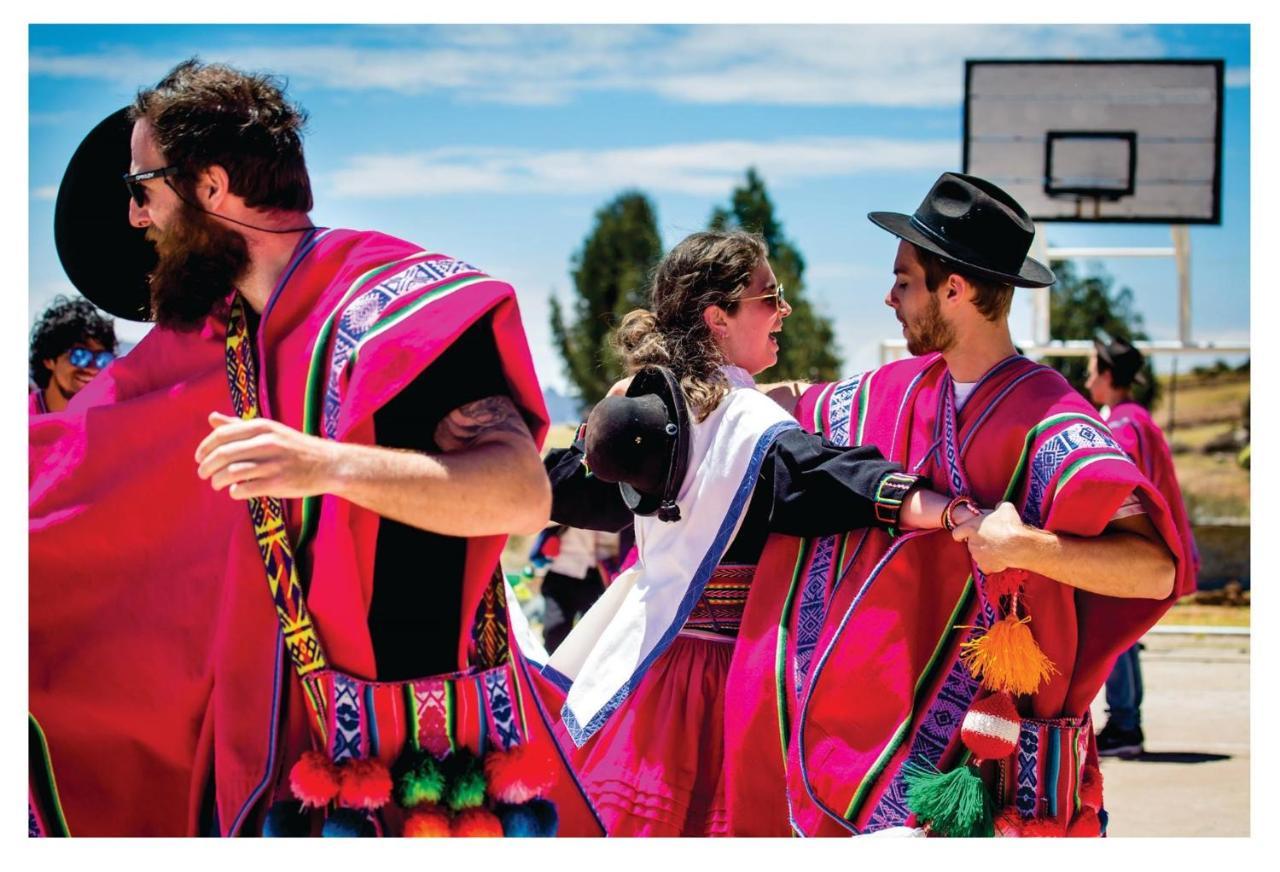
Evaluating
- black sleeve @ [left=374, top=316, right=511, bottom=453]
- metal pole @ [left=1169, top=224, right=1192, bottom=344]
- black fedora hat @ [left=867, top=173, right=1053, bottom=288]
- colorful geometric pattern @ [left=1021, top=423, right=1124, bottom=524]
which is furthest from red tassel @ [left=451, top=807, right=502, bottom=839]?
metal pole @ [left=1169, top=224, right=1192, bottom=344]

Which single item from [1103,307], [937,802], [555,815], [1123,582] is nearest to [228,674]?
[555,815]

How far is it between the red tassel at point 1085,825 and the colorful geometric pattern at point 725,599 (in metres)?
0.89

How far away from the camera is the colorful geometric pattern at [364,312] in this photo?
7.61 ft

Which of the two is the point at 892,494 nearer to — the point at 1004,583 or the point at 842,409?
the point at 1004,583

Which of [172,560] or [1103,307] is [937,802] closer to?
[172,560]

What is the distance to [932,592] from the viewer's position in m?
3.50

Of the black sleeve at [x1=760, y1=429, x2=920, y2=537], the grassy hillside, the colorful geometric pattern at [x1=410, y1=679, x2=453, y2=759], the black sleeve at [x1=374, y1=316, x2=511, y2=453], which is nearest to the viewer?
the black sleeve at [x1=374, y1=316, x2=511, y2=453]

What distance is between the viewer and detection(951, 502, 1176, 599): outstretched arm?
10.4 ft

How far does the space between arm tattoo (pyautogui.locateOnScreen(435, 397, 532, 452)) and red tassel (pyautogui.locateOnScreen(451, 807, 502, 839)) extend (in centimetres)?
58

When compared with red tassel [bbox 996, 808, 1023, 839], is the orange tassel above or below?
above

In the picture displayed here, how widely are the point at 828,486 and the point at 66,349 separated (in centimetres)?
322

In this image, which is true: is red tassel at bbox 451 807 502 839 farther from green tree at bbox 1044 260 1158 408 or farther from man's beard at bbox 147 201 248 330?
green tree at bbox 1044 260 1158 408

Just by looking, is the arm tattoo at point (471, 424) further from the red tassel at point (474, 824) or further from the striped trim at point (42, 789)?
the striped trim at point (42, 789)

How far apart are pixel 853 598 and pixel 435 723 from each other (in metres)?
1.39
